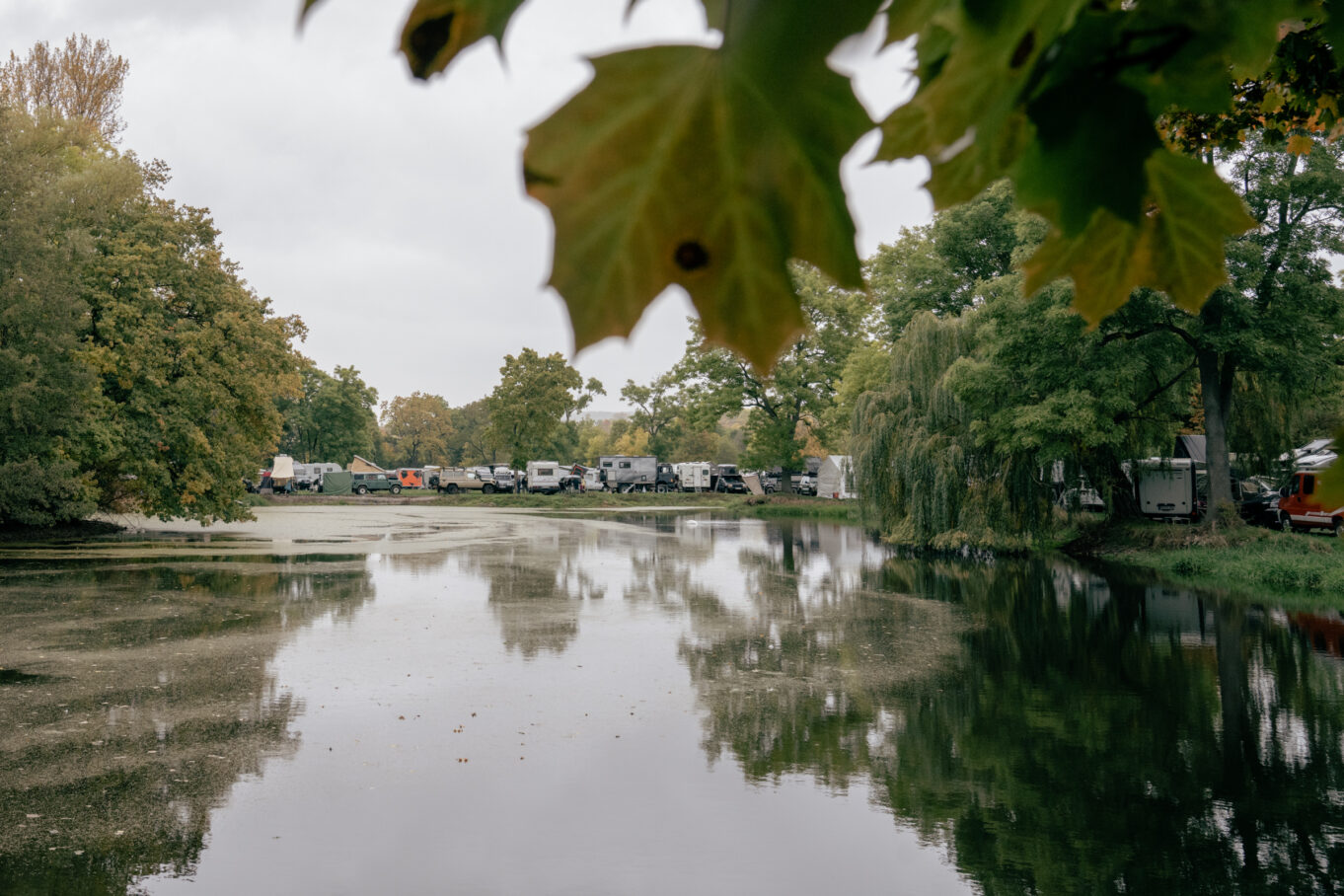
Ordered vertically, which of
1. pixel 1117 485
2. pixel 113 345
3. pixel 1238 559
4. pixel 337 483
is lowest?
pixel 1238 559

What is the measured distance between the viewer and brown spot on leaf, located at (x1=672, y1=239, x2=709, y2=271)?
45 cm

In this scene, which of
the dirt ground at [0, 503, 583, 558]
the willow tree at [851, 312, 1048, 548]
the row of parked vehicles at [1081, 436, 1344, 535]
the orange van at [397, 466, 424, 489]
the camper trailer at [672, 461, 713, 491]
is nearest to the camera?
the willow tree at [851, 312, 1048, 548]

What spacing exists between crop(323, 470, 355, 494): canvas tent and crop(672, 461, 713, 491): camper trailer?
77.2ft

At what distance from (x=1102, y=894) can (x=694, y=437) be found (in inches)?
2937

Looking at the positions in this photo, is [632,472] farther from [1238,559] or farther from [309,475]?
[1238,559]

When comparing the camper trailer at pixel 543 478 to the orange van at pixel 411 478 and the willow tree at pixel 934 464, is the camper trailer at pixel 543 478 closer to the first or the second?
the orange van at pixel 411 478

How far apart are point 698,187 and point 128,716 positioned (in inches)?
346

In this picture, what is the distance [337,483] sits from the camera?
59.4 m

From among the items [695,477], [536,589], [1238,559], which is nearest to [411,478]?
[695,477]

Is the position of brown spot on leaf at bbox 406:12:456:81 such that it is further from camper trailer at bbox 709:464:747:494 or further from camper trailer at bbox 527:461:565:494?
camper trailer at bbox 709:464:747:494

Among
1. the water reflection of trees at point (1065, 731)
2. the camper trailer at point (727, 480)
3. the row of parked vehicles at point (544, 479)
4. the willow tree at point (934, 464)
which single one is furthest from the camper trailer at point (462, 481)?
the water reflection of trees at point (1065, 731)

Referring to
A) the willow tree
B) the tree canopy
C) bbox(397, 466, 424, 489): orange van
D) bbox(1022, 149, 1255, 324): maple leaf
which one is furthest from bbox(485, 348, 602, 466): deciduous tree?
bbox(1022, 149, 1255, 324): maple leaf

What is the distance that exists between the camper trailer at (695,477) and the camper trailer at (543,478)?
9.43 meters

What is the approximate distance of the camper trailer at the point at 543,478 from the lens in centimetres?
5728
